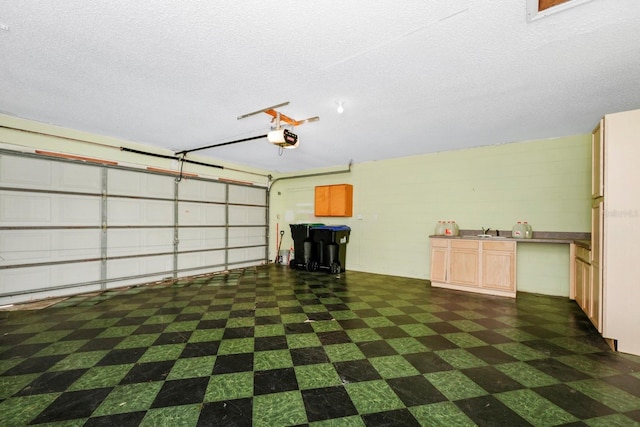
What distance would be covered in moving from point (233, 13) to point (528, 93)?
11.8 feet

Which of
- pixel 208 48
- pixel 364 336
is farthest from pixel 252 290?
pixel 208 48

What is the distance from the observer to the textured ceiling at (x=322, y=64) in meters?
2.12

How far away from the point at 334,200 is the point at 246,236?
285 centimetres

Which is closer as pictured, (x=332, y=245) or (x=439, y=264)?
(x=439, y=264)

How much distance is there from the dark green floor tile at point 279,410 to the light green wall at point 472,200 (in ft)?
16.7

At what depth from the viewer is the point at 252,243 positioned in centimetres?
817

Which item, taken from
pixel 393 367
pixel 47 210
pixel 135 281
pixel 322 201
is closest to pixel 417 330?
pixel 393 367

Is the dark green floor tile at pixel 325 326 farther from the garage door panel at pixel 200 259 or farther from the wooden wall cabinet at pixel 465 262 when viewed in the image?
the garage door panel at pixel 200 259

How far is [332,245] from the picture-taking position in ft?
23.3

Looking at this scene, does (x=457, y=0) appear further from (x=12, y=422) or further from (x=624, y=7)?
(x=12, y=422)

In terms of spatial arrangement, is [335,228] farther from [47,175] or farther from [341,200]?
[47,175]

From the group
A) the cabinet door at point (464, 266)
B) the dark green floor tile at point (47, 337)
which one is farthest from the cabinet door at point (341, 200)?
the dark green floor tile at point (47, 337)

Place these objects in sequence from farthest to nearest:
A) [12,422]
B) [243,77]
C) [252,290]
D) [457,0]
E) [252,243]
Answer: [252,243] → [252,290] → [243,77] → [457,0] → [12,422]

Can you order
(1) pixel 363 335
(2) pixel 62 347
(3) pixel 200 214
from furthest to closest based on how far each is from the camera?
(3) pixel 200 214
(1) pixel 363 335
(2) pixel 62 347
